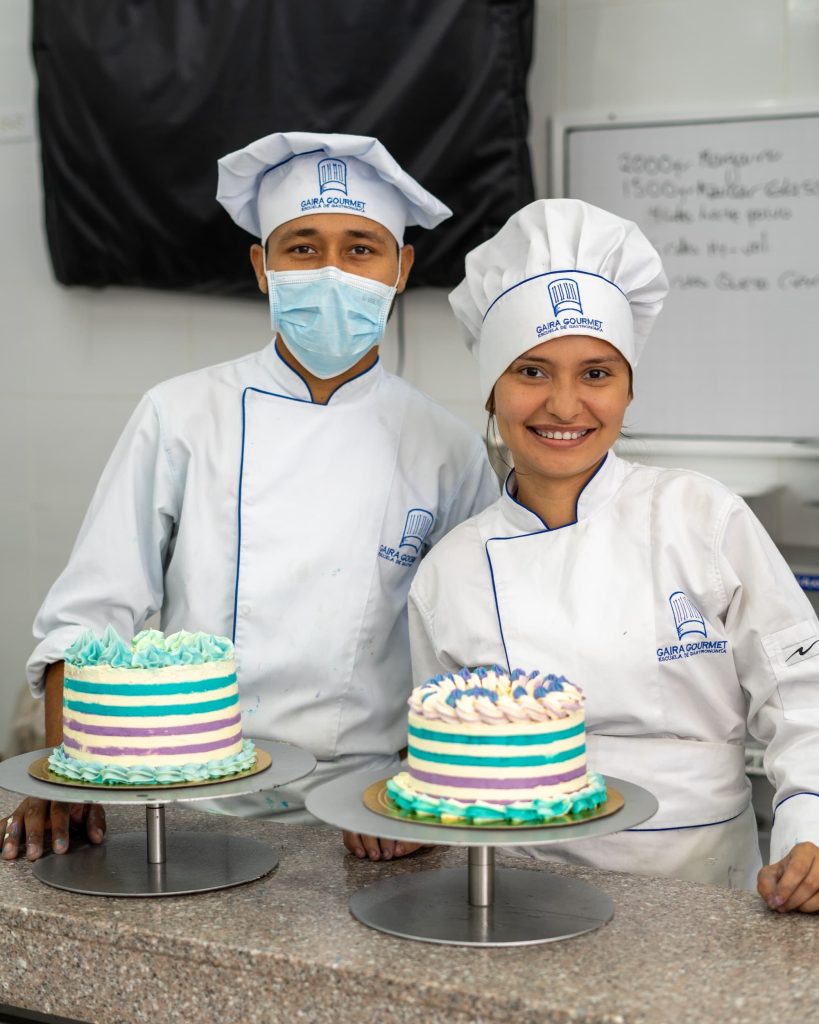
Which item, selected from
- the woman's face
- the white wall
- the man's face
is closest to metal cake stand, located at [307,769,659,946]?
Answer: the woman's face

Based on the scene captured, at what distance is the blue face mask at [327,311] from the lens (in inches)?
75.6

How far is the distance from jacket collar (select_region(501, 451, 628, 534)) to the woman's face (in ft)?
0.07

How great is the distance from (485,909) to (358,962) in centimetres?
17

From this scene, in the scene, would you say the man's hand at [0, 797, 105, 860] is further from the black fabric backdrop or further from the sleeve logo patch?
the black fabric backdrop

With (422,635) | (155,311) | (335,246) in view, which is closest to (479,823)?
(422,635)

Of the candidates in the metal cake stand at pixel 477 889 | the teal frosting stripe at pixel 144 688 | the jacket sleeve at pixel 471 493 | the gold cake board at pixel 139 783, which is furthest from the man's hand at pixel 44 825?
the jacket sleeve at pixel 471 493

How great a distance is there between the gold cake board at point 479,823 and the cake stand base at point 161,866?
8.8 inches

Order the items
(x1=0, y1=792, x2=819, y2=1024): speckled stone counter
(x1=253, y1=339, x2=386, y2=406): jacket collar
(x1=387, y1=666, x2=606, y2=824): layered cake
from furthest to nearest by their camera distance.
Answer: (x1=253, y1=339, x2=386, y2=406): jacket collar → (x1=387, y1=666, x2=606, y2=824): layered cake → (x1=0, y1=792, x2=819, y2=1024): speckled stone counter

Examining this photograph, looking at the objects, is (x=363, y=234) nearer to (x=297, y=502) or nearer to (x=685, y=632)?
(x=297, y=502)

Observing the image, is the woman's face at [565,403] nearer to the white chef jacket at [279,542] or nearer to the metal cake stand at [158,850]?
the white chef jacket at [279,542]

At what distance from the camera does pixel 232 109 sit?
326 centimetres

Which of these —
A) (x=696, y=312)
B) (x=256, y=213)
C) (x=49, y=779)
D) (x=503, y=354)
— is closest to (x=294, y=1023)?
(x=49, y=779)

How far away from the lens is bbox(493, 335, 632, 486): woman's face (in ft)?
5.67

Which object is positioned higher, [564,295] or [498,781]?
[564,295]
